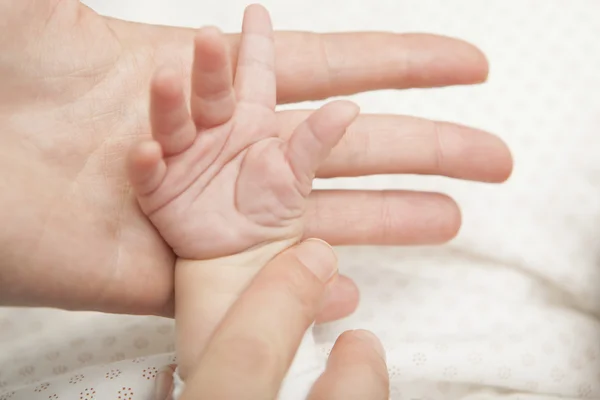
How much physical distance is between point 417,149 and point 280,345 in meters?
0.42

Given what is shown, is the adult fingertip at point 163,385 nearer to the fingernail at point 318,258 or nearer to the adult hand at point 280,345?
the adult hand at point 280,345

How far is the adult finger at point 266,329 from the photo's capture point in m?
0.55

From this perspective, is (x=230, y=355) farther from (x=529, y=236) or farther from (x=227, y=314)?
(x=529, y=236)

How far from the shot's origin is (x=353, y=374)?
664 mm

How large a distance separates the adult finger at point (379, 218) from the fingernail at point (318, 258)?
0.19 metres

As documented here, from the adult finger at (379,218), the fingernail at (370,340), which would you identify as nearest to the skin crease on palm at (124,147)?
the adult finger at (379,218)

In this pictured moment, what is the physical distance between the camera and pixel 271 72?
82 centimetres

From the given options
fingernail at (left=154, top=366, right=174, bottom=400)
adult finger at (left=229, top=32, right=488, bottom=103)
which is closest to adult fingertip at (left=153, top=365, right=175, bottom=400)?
fingernail at (left=154, top=366, right=174, bottom=400)

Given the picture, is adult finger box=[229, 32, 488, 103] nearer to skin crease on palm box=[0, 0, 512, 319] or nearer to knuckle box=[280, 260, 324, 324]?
skin crease on palm box=[0, 0, 512, 319]

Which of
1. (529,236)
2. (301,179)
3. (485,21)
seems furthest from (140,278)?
(485,21)

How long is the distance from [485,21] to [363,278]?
55cm

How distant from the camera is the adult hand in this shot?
551mm

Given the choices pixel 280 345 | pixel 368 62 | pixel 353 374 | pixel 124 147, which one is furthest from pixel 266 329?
pixel 368 62

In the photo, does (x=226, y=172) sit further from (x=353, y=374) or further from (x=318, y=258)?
(x=353, y=374)
